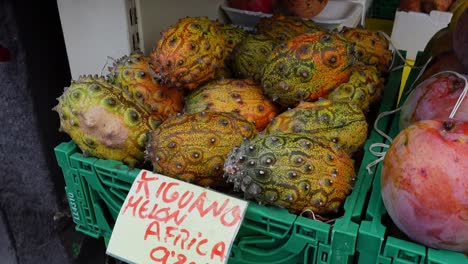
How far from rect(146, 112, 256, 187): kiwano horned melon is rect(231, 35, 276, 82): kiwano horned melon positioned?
28 cm

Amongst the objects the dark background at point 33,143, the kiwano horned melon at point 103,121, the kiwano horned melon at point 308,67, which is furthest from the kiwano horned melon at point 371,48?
the dark background at point 33,143

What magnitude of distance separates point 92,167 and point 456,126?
2.37ft

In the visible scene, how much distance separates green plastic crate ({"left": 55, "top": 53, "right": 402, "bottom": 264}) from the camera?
816 millimetres

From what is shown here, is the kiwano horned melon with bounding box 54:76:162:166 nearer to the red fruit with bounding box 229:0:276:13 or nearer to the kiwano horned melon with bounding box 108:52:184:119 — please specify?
the kiwano horned melon with bounding box 108:52:184:119

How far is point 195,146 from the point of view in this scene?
3.08ft

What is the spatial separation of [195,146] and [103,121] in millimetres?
218

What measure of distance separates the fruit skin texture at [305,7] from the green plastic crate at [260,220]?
35.2 inches

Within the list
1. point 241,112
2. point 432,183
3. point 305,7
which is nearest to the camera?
point 432,183

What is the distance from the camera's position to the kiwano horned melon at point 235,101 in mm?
1093

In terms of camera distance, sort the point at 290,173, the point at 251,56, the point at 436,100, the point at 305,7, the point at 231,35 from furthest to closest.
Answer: the point at 305,7
the point at 231,35
the point at 251,56
the point at 436,100
the point at 290,173

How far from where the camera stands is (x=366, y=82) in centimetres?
113

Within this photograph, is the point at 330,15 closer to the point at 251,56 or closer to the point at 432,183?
the point at 251,56

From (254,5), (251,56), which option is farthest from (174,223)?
(254,5)

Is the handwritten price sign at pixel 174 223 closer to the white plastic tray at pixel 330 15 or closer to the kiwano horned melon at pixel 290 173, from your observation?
the kiwano horned melon at pixel 290 173
